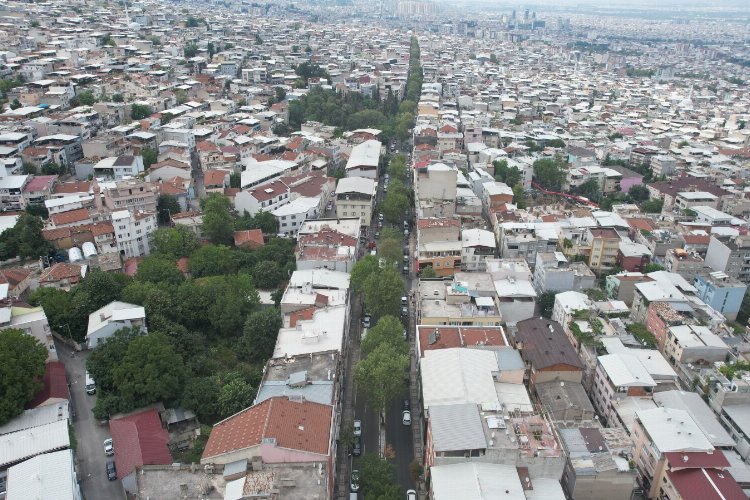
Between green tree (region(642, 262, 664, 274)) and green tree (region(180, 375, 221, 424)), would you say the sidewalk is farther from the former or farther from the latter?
green tree (region(642, 262, 664, 274))

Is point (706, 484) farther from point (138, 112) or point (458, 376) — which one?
point (138, 112)

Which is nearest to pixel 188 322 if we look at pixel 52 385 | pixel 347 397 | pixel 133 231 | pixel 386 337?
pixel 52 385

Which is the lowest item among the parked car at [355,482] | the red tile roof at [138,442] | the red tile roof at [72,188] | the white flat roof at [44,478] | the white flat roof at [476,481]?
the parked car at [355,482]

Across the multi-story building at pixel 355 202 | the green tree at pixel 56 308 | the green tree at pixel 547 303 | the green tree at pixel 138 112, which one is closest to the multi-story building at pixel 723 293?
the green tree at pixel 547 303

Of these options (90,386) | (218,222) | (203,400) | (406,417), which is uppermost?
(218,222)

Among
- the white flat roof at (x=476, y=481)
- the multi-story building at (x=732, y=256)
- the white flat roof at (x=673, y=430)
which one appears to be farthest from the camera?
the multi-story building at (x=732, y=256)

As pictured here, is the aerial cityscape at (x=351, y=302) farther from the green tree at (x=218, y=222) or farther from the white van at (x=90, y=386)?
the green tree at (x=218, y=222)

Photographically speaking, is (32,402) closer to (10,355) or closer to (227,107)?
(10,355)
